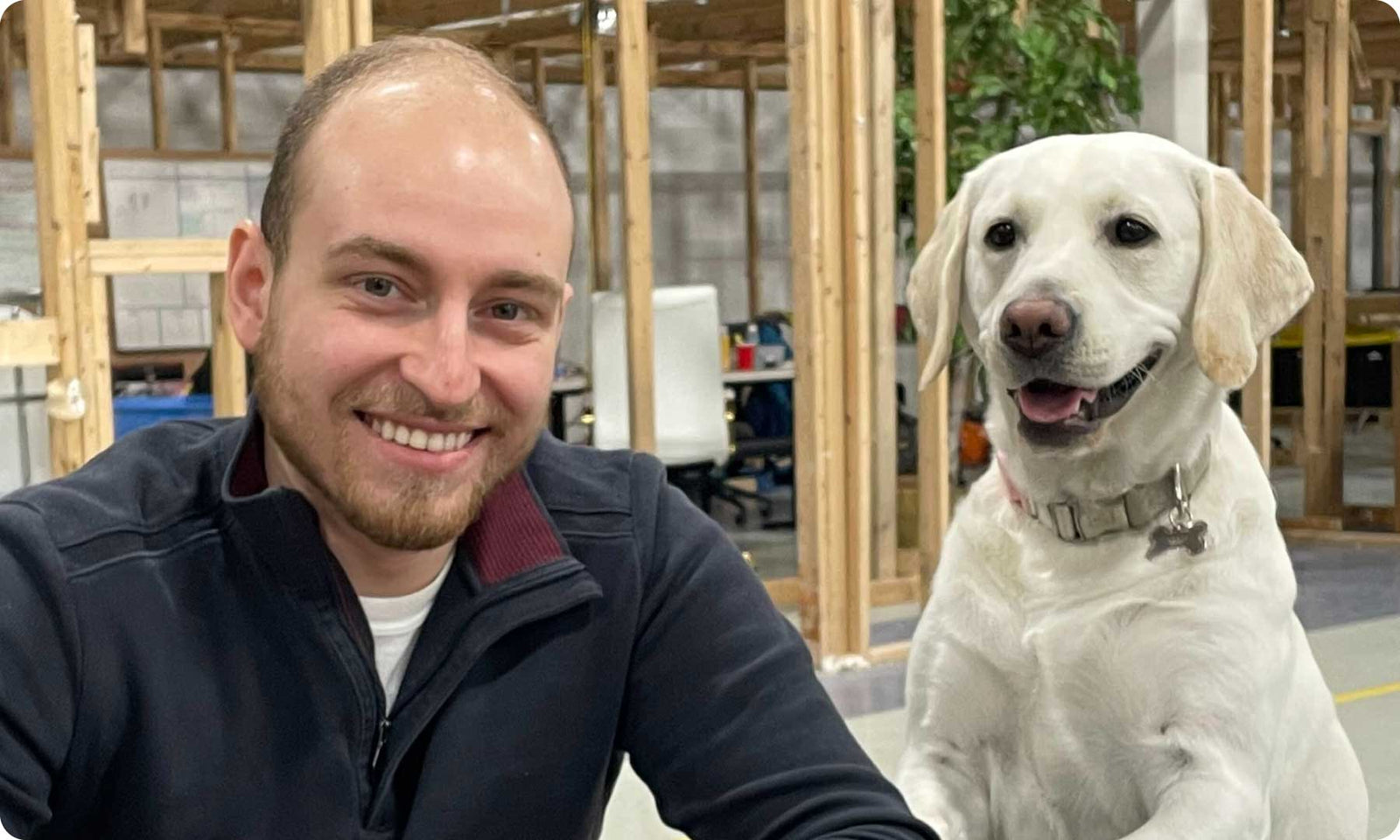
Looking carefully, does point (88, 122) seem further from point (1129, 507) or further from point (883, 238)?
point (1129, 507)

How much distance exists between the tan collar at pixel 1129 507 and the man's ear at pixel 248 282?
2.84 feet

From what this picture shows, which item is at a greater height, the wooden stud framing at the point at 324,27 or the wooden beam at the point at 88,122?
the wooden stud framing at the point at 324,27

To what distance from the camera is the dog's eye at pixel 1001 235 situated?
1819mm

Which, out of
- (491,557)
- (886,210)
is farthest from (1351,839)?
(886,210)

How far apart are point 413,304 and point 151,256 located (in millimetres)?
2784

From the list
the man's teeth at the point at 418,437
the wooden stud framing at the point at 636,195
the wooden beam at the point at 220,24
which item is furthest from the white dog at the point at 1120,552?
the wooden beam at the point at 220,24

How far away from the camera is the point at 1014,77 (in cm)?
624

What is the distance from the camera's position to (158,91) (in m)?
10.4

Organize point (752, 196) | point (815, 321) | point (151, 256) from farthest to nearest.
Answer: point (752, 196), point (815, 321), point (151, 256)

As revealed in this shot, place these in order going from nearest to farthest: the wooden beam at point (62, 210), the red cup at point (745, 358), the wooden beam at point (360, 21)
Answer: the wooden beam at point (62, 210) < the wooden beam at point (360, 21) < the red cup at point (745, 358)

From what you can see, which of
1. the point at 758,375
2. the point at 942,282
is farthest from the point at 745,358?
the point at 942,282

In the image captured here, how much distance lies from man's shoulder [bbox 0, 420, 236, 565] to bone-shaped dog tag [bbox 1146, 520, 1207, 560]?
0.95 m

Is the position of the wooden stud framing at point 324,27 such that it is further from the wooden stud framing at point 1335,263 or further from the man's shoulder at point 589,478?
the wooden stud framing at point 1335,263

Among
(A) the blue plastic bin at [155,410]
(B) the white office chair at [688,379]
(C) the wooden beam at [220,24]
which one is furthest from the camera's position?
(C) the wooden beam at [220,24]
